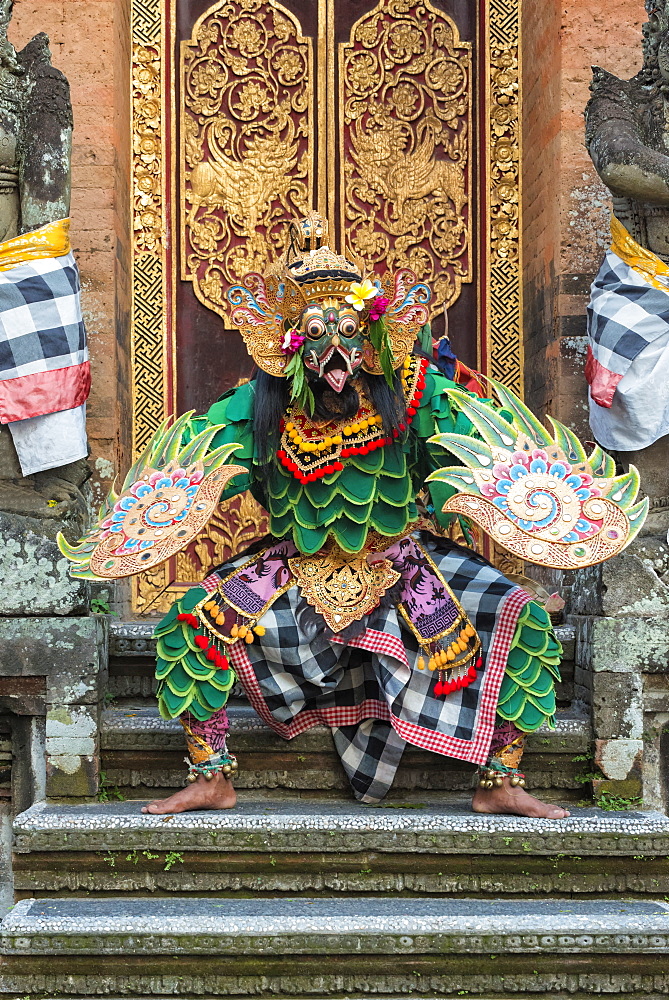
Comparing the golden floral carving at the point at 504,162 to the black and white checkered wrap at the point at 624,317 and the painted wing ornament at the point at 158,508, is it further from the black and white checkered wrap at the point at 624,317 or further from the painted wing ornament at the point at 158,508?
the painted wing ornament at the point at 158,508

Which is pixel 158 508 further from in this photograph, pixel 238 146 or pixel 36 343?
pixel 238 146

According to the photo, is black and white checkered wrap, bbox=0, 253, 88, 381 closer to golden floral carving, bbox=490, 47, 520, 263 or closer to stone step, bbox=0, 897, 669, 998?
stone step, bbox=0, 897, 669, 998

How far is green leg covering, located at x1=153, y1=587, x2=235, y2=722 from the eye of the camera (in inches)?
150

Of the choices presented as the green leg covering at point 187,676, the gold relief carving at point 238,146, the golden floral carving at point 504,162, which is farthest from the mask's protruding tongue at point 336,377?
the golden floral carving at point 504,162

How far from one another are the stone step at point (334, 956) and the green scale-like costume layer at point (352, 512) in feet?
2.27

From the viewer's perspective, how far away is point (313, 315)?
379cm

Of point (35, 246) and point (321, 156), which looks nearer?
point (35, 246)

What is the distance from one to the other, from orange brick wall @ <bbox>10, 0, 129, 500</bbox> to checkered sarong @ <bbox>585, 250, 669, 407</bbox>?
218 centimetres

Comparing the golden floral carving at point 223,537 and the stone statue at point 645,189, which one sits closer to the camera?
the stone statue at point 645,189

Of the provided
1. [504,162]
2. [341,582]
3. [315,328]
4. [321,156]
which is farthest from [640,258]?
[321,156]

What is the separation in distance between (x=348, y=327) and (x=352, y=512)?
2.05ft

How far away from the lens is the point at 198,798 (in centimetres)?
387

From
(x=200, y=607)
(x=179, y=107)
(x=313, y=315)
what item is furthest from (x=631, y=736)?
(x=179, y=107)

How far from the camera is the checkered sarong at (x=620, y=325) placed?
4391mm
